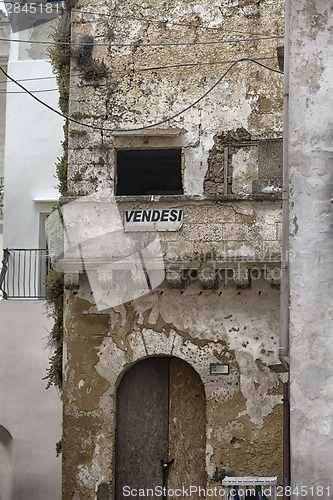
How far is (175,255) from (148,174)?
5080 millimetres

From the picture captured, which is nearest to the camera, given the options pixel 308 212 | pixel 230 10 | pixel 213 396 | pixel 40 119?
pixel 308 212

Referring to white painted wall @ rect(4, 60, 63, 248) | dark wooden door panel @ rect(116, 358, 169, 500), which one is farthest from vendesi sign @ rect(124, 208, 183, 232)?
white painted wall @ rect(4, 60, 63, 248)

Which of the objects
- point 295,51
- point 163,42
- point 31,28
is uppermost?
point 31,28

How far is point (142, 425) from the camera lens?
35.4ft

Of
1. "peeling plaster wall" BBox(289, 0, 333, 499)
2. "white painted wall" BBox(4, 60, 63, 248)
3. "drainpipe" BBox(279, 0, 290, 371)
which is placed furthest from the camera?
"white painted wall" BBox(4, 60, 63, 248)

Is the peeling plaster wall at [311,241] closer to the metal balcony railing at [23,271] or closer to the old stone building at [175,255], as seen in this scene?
the old stone building at [175,255]

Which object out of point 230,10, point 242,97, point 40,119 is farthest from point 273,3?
point 40,119

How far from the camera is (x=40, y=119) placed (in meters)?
14.8

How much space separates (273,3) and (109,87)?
2638 millimetres

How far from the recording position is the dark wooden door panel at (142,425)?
1071 cm

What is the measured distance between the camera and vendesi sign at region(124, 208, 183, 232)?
34.7ft

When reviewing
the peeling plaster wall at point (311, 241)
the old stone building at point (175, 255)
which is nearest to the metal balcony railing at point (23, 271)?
the old stone building at point (175, 255)

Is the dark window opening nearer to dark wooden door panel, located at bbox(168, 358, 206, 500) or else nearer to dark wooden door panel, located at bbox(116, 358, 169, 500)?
dark wooden door panel, located at bbox(116, 358, 169, 500)

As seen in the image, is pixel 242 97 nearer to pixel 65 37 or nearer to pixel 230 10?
pixel 230 10
